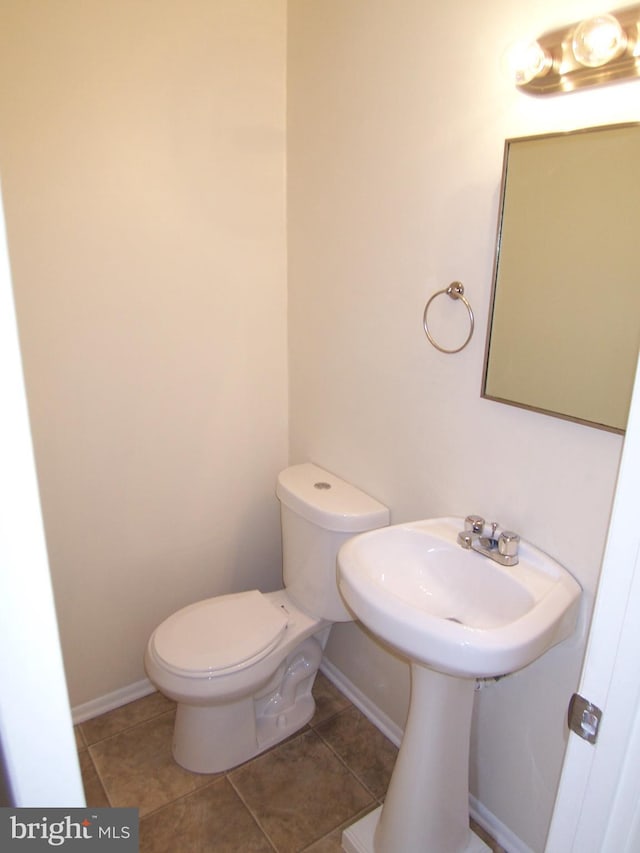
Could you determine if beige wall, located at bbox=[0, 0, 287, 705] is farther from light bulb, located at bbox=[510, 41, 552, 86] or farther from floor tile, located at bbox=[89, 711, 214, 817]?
light bulb, located at bbox=[510, 41, 552, 86]

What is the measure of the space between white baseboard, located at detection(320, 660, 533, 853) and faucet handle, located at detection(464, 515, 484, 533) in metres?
0.87

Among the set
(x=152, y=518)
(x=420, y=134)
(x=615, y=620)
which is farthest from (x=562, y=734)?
(x=420, y=134)

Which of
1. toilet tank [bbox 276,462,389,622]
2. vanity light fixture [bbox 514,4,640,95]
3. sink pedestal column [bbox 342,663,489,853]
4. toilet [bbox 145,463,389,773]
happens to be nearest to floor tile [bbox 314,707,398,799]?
toilet [bbox 145,463,389,773]

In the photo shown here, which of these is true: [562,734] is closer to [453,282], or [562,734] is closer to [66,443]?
[453,282]

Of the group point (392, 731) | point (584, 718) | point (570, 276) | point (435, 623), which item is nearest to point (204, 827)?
point (392, 731)

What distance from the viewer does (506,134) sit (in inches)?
50.3

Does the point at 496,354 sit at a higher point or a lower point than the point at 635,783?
higher

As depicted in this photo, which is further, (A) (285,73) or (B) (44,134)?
(A) (285,73)

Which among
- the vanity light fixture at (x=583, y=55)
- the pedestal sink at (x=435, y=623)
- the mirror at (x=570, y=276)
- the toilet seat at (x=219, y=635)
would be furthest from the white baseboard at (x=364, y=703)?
the vanity light fixture at (x=583, y=55)

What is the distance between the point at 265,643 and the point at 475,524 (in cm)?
77

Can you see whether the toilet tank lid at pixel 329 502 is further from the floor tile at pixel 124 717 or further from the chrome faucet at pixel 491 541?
the floor tile at pixel 124 717

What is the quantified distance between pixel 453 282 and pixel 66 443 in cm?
126

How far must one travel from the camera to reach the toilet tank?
1787mm

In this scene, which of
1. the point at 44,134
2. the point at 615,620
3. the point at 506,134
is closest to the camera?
the point at 615,620
